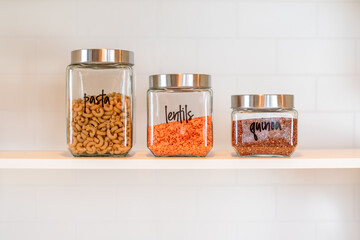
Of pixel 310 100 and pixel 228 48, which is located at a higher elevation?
pixel 228 48

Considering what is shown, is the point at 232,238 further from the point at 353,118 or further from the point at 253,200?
the point at 353,118

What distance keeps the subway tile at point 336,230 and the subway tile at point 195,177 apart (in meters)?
0.29

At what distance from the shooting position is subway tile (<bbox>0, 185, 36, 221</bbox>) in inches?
46.9

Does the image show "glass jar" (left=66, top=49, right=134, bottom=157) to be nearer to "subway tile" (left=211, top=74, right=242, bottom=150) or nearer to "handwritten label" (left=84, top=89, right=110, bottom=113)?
"handwritten label" (left=84, top=89, right=110, bottom=113)

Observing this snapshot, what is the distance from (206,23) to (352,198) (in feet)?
2.12

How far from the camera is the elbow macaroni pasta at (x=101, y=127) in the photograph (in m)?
0.93

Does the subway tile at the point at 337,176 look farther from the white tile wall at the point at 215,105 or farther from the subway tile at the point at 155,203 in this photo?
the subway tile at the point at 155,203

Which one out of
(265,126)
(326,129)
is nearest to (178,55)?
(265,126)

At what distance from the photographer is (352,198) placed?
1.21 m

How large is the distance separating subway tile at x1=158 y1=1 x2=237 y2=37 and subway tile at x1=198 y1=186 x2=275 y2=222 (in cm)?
44

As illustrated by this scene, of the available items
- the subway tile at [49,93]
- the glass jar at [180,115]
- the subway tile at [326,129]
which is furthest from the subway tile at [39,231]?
the subway tile at [326,129]

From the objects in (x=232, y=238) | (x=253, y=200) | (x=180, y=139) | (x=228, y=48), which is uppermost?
(x=228, y=48)

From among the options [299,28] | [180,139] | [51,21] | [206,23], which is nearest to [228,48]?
[206,23]

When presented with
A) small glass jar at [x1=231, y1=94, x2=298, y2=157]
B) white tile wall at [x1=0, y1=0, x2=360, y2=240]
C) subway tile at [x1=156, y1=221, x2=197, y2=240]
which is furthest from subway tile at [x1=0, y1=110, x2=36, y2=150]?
small glass jar at [x1=231, y1=94, x2=298, y2=157]
